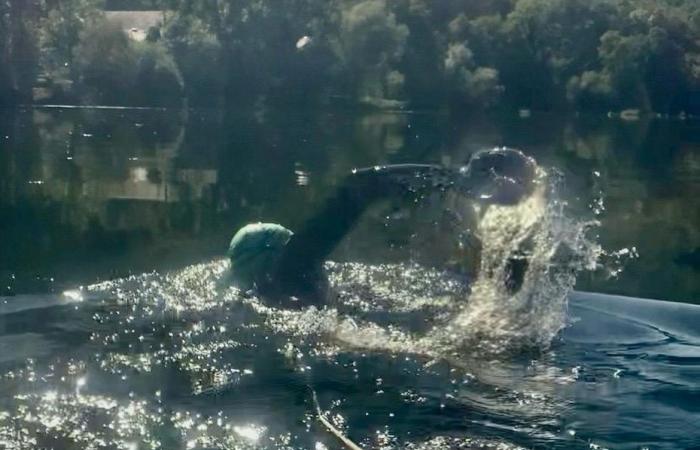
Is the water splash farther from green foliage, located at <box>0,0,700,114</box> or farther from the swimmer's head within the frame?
green foliage, located at <box>0,0,700,114</box>

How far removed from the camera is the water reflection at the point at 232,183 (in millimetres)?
16531

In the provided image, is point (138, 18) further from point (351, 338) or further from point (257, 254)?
point (351, 338)

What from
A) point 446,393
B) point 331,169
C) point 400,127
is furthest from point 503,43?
point 446,393

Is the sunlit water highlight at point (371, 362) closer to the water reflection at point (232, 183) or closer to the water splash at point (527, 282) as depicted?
the water splash at point (527, 282)

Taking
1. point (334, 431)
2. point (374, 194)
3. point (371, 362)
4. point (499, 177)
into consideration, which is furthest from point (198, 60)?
point (334, 431)

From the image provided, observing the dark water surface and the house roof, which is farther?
the house roof

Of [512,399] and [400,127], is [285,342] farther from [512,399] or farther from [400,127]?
[400,127]

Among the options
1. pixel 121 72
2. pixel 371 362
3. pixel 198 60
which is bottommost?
pixel 371 362

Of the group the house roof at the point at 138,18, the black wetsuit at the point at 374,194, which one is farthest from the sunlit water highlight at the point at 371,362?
the house roof at the point at 138,18

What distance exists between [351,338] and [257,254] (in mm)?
2178

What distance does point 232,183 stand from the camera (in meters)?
26.9

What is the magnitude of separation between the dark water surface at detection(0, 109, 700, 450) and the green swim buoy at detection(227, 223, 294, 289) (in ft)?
1.08

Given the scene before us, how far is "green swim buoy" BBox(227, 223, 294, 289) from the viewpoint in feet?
43.3

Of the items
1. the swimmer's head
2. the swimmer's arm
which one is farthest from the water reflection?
the swimmer's head
